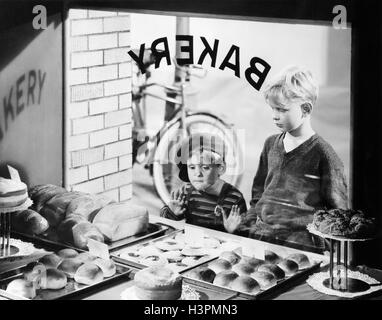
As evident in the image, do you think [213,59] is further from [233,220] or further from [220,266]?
[220,266]

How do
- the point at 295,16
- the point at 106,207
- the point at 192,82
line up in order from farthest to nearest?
the point at 106,207
the point at 192,82
the point at 295,16

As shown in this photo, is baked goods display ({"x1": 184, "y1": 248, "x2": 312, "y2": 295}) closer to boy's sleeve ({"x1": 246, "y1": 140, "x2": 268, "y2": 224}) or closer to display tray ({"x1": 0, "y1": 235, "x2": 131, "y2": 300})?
boy's sleeve ({"x1": 246, "y1": 140, "x2": 268, "y2": 224})

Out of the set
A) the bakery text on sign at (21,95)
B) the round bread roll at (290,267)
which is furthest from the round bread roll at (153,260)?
the bakery text on sign at (21,95)

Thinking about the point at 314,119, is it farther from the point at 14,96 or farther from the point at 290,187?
the point at 14,96

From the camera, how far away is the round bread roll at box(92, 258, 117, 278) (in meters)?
2.88

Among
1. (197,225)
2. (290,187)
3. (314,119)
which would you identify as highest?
(314,119)

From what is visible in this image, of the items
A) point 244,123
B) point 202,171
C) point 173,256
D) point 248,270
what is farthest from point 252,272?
point 244,123

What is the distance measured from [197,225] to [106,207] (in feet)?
1.31

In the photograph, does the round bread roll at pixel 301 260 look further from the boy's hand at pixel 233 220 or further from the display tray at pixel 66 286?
the display tray at pixel 66 286

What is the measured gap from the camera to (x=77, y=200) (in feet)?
10.6

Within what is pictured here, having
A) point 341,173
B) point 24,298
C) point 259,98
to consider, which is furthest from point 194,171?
point 24,298

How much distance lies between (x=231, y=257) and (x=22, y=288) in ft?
2.59

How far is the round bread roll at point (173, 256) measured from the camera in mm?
2971

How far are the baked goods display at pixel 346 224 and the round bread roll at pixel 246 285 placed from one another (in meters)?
0.30
